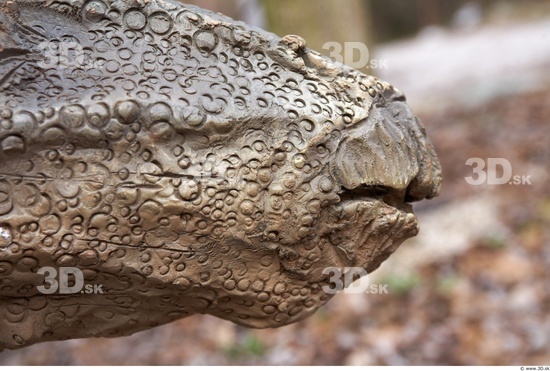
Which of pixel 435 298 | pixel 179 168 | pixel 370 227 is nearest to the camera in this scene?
pixel 179 168

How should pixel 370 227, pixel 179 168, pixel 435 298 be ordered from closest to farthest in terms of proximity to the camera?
pixel 179 168 < pixel 370 227 < pixel 435 298

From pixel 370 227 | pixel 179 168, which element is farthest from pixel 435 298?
pixel 179 168

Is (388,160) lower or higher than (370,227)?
higher

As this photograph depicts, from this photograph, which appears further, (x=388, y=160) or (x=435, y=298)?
(x=435, y=298)

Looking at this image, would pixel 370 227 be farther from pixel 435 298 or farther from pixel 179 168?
pixel 435 298

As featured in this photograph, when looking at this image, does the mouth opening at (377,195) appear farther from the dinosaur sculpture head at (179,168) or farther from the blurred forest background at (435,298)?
the blurred forest background at (435,298)

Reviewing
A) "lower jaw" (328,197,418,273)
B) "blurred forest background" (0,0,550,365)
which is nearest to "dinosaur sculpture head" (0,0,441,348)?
"lower jaw" (328,197,418,273)

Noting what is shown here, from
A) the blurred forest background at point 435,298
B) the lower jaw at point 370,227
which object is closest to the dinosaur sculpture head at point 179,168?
the lower jaw at point 370,227

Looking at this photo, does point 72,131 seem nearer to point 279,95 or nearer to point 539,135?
point 279,95
